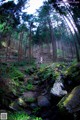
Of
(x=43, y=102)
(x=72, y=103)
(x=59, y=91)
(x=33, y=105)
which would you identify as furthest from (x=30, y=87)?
(x=72, y=103)

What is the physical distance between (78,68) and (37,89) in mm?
5471

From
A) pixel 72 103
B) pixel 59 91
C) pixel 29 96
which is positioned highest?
pixel 72 103

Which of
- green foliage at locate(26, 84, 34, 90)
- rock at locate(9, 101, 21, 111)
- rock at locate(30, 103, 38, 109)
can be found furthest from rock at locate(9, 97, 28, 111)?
green foliage at locate(26, 84, 34, 90)

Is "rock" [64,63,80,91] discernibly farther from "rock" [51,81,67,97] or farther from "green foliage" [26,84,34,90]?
"green foliage" [26,84,34,90]

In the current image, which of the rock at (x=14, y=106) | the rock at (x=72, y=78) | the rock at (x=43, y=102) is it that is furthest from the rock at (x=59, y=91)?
the rock at (x=14, y=106)

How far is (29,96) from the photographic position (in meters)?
13.7

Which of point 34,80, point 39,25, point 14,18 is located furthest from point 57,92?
point 39,25

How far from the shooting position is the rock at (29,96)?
511 inches

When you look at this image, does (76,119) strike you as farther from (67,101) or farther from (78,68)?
(78,68)

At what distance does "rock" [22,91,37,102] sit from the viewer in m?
13.0

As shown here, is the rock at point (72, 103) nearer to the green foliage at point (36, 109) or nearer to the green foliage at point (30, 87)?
the green foliage at point (36, 109)

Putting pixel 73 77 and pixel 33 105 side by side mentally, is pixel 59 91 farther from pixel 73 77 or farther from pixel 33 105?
pixel 33 105

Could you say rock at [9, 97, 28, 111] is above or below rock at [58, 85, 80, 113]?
below

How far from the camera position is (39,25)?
3612 centimetres
